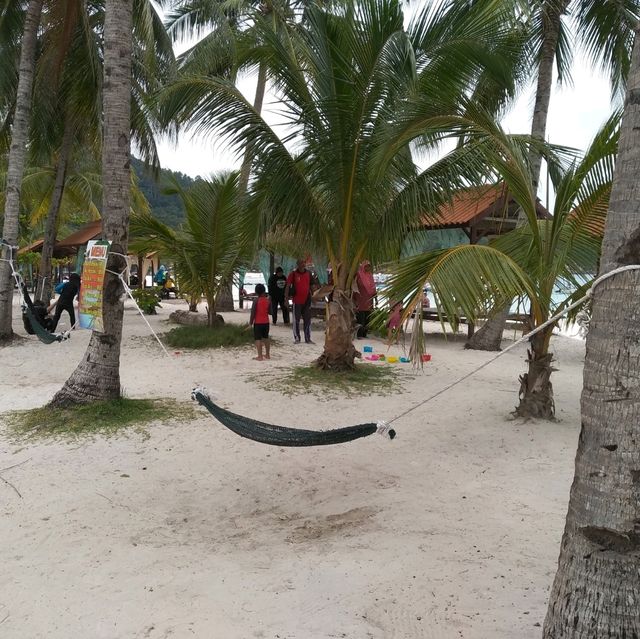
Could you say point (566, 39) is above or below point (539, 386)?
above

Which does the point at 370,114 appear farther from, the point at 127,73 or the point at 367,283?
the point at 367,283

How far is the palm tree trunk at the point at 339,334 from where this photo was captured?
295 inches

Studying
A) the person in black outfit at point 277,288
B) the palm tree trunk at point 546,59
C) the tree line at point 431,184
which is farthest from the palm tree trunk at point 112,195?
the person in black outfit at point 277,288

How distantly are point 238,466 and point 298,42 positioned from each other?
480 centimetres

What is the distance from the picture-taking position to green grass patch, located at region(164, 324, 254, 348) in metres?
9.80


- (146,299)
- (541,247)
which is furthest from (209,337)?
(541,247)

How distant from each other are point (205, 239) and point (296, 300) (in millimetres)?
2121

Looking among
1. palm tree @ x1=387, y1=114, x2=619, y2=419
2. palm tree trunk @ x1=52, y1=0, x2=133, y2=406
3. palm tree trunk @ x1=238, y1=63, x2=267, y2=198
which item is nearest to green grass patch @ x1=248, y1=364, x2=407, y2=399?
palm tree @ x1=387, y1=114, x2=619, y2=419

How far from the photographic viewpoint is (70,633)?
2311mm

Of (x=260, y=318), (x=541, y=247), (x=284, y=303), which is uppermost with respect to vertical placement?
(x=541, y=247)

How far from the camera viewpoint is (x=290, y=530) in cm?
337

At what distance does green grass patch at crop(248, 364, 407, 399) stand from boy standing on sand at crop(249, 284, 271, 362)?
0.83 meters

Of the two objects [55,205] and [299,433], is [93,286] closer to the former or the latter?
[299,433]

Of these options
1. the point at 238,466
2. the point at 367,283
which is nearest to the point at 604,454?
the point at 238,466
